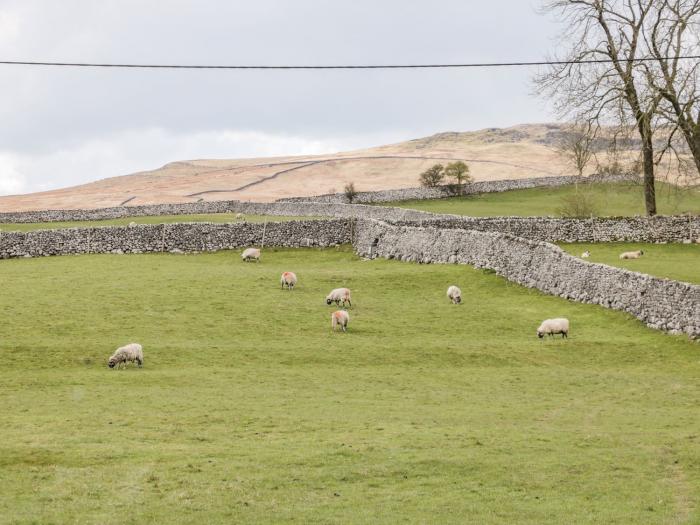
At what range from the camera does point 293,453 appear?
1802cm

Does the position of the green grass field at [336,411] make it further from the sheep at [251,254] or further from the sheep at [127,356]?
the sheep at [251,254]

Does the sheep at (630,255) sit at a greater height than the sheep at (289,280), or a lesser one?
lesser

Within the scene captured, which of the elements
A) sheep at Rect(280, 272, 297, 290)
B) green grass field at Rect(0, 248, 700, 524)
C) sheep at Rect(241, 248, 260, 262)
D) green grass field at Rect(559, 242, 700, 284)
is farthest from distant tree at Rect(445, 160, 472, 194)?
green grass field at Rect(0, 248, 700, 524)

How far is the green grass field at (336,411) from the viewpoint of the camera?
15.8 metres

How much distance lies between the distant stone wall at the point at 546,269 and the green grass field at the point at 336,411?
70cm

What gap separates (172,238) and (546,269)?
25094 mm

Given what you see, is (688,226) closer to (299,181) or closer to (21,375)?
(21,375)

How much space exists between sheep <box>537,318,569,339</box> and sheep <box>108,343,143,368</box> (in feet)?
41.5

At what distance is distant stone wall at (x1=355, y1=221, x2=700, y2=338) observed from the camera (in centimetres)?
3067

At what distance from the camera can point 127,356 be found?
25.8m

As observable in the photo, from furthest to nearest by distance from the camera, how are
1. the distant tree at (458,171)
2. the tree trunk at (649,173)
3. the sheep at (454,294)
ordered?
the distant tree at (458,171) < the tree trunk at (649,173) < the sheep at (454,294)

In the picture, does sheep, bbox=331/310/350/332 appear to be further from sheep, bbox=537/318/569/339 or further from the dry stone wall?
the dry stone wall

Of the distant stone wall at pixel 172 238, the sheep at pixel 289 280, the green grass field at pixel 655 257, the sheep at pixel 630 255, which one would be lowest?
the green grass field at pixel 655 257

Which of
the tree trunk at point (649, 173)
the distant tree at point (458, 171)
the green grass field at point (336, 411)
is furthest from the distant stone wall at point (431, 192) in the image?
the green grass field at point (336, 411)
